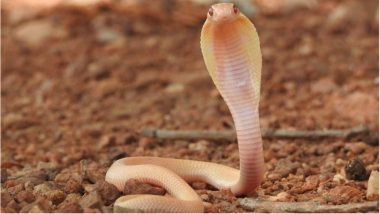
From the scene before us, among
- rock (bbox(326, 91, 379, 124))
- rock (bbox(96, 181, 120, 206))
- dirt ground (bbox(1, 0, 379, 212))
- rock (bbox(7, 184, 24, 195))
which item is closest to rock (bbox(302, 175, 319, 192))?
dirt ground (bbox(1, 0, 379, 212))

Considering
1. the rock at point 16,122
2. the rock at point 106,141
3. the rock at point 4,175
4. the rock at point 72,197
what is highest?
the rock at point 72,197

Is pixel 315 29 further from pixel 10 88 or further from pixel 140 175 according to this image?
pixel 140 175

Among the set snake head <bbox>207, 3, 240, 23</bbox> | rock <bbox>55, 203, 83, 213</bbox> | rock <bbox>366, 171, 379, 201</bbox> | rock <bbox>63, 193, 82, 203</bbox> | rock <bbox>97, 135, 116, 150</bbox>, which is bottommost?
rock <bbox>97, 135, 116, 150</bbox>

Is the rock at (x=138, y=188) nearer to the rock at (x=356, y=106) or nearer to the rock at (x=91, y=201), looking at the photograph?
the rock at (x=91, y=201)

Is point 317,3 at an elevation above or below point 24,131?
above

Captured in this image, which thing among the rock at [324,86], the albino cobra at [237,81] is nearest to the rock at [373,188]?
the albino cobra at [237,81]

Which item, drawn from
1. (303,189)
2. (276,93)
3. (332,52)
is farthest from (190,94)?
(303,189)

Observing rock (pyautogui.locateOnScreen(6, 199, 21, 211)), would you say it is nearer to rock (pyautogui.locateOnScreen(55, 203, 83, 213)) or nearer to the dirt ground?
the dirt ground
